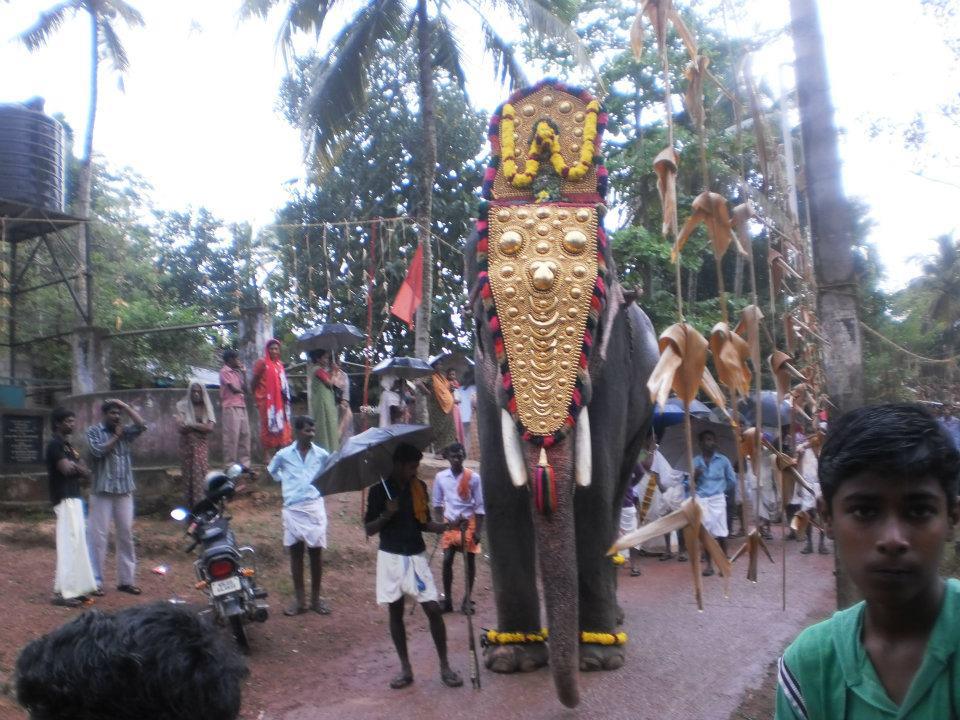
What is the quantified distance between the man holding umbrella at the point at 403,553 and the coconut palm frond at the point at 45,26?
→ 1579cm

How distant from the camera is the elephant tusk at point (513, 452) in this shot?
15.9ft

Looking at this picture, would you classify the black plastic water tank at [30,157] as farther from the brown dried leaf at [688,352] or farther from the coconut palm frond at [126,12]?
the brown dried leaf at [688,352]

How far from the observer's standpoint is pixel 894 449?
1.65m

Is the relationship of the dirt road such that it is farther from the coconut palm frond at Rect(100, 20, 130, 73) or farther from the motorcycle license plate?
the coconut palm frond at Rect(100, 20, 130, 73)

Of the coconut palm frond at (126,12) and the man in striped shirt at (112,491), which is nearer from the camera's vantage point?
the man in striped shirt at (112,491)

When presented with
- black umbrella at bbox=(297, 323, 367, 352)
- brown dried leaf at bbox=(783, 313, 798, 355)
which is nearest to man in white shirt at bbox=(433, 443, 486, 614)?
black umbrella at bbox=(297, 323, 367, 352)

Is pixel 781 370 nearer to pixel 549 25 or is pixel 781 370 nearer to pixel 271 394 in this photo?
pixel 271 394

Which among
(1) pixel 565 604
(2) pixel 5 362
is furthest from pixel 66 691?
(2) pixel 5 362

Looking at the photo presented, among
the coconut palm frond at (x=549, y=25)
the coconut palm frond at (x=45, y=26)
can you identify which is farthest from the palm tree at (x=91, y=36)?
the coconut palm frond at (x=549, y=25)

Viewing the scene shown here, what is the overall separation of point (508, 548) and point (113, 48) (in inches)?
688

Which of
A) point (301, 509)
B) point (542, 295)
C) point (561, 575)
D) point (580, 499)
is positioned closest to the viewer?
point (561, 575)

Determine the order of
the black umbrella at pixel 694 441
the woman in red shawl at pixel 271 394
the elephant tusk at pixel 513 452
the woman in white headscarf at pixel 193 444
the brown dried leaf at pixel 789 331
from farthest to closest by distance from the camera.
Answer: the black umbrella at pixel 694 441 → the woman in red shawl at pixel 271 394 → the woman in white headscarf at pixel 193 444 → the elephant tusk at pixel 513 452 → the brown dried leaf at pixel 789 331

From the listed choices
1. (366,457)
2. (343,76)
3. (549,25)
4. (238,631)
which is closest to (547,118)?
(366,457)

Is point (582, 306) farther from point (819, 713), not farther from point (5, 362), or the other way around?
point (5, 362)
